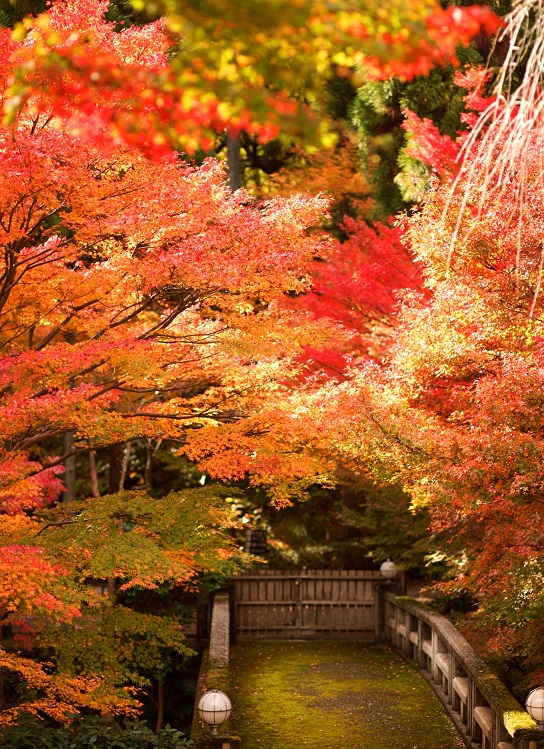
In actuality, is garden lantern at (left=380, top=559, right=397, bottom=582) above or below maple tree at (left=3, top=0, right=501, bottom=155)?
below

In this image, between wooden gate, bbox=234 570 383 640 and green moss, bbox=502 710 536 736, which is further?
wooden gate, bbox=234 570 383 640

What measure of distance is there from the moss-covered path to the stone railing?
0.72 feet

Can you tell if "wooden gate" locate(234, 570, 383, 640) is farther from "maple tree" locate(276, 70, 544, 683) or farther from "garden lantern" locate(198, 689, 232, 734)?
"garden lantern" locate(198, 689, 232, 734)

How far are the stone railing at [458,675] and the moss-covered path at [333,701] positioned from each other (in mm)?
218

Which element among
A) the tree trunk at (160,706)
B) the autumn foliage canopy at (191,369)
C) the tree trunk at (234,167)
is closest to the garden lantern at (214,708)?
the autumn foliage canopy at (191,369)

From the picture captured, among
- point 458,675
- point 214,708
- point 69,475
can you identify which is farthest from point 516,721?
point 69,475

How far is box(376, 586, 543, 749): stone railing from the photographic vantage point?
320 inches

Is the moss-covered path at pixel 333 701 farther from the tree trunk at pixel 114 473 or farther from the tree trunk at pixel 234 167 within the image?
the tree trunk at pixel 234 167

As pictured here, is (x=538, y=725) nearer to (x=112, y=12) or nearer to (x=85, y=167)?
(x=85, y=167)

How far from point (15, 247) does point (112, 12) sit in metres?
7.69

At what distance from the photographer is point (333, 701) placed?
1220 cm

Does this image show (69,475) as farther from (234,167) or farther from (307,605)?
(234,167)

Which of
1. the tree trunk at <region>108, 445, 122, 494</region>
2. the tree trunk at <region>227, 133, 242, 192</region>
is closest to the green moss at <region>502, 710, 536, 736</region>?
the tree trunk at <region>108, 445, 122, 494</region>

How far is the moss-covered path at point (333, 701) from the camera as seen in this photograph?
1052cm
